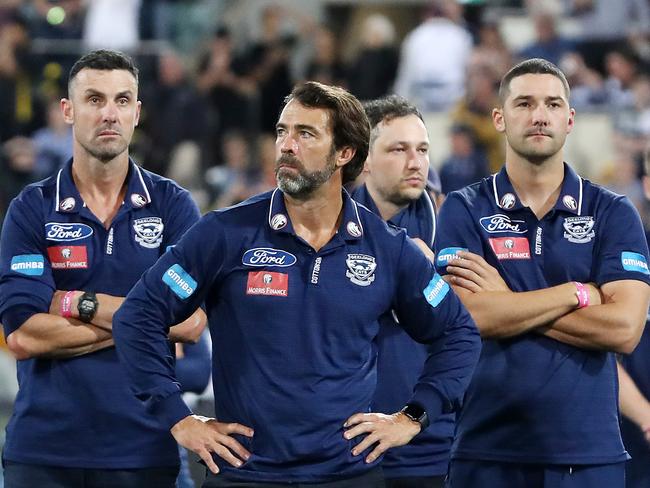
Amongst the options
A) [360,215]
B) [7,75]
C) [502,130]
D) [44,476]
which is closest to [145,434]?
[44,476]

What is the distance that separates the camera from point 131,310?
5.11 meters

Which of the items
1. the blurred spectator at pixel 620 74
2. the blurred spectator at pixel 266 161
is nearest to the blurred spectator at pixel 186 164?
A: the blurred spectator at pixel 266 161

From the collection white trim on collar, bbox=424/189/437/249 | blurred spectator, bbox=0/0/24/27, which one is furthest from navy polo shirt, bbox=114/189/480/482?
blurred spectator, bbox=0/0/24/27

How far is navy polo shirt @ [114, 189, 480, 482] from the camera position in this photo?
16.7 ft

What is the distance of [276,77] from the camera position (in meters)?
17.2

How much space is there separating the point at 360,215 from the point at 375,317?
0.41 meters

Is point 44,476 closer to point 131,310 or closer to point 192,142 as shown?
point 131,310

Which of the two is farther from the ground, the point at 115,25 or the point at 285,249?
the point at 115,25

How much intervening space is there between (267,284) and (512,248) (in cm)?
119

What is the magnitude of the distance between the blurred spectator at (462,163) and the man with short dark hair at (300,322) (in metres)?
8.54

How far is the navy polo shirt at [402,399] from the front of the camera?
634cm

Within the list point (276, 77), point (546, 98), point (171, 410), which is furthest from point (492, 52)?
point (171, 410)

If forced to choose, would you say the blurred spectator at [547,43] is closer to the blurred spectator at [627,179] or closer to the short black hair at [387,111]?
the blurred spectator at [627,179]

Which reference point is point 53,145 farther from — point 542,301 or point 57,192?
point 542,301
